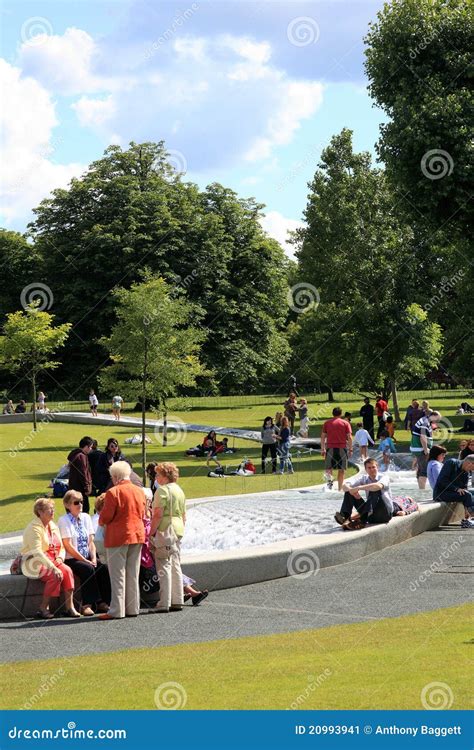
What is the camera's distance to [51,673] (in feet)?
27.6

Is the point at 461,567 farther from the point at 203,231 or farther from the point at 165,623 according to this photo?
the point at 203,231

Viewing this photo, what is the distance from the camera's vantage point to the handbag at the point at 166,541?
11.7m

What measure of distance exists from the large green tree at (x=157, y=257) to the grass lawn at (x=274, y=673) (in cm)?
5537

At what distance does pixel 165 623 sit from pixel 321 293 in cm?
3976

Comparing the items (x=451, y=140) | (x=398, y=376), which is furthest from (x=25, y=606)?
(x=398, y=376)

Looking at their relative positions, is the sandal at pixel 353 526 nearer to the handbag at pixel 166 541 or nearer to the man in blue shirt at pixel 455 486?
the man in blue shirt at pixel 455 486

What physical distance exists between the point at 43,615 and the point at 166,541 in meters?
1.53
